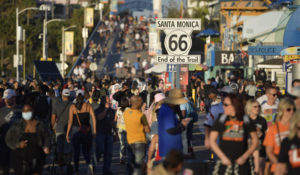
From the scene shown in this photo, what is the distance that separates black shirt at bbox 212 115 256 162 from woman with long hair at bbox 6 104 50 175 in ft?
9.57

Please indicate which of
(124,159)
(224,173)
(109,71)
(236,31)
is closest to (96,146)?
(124,159)

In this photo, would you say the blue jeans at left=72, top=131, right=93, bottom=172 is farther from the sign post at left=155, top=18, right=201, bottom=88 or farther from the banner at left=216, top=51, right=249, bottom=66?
the banner at left=216, top=51, right=249, bottom=66

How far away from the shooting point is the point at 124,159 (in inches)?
595

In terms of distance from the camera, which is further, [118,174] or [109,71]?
[109,71]

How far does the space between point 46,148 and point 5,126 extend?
1.29 meters

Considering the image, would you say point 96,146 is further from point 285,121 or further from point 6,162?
point 285,121

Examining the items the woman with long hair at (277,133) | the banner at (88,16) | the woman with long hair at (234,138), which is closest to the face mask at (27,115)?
the woman with long hair at (234,138)

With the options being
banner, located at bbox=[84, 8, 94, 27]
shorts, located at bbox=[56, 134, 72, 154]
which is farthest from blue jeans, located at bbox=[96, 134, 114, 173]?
banner, located at bbox=[84, 8, 94, 27]

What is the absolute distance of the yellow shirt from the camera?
11836 millimetres

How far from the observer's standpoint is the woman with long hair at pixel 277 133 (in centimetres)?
859

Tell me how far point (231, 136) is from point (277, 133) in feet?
1.80

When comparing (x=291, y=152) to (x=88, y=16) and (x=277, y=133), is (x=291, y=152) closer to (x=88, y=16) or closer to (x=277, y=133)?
(x=277, y=133)

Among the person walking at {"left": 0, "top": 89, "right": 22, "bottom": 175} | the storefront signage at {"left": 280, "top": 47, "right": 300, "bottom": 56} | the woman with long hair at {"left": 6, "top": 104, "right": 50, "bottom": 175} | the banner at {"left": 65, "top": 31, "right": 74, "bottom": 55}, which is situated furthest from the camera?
the banner at {"left": 65, "top": 31, "right": 74, "bottom": 55}

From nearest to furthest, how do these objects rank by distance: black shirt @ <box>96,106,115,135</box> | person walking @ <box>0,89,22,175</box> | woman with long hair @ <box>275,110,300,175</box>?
woman with long hair @ <box>275,110,300,175</box>, person walking @ <box>0,89,22,175</box>, black shirt @ <box>96,106,115,135</box>
